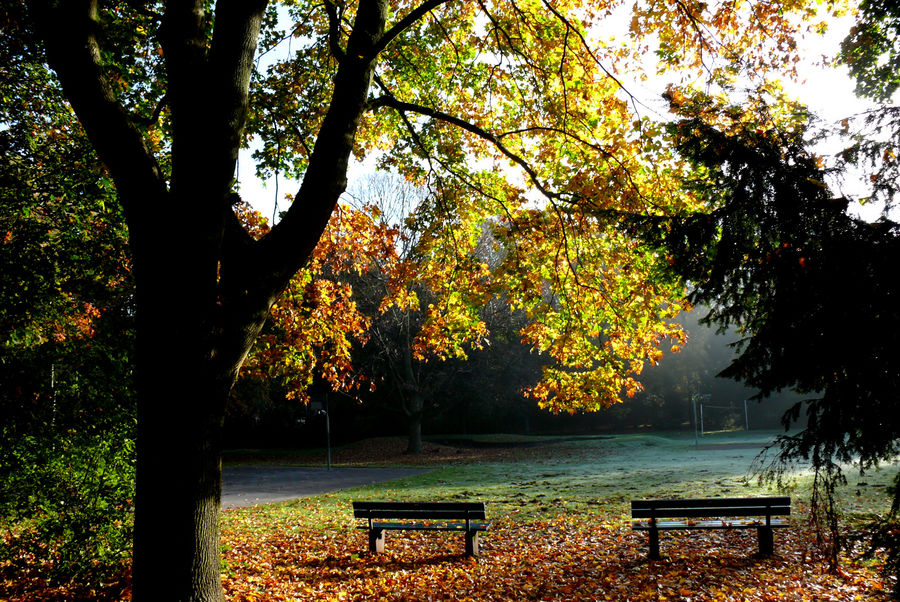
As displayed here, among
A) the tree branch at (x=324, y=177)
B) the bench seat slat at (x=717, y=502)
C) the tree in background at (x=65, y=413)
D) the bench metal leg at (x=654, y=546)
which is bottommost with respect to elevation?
the bench metal leg at (x=654, y=546)

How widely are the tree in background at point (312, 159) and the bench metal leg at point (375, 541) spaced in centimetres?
332

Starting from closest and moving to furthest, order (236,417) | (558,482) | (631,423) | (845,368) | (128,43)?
1. (845,368)
2. (128,43)
3. (558,482)
4. (236,417)
5. (631,423)

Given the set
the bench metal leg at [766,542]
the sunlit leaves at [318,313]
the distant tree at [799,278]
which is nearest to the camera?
the distant tree at [799,278]

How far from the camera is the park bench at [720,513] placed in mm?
8023

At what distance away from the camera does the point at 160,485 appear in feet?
14.6

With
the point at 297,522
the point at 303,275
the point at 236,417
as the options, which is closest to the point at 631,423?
the point at 236,417

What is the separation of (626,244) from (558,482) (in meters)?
11.3

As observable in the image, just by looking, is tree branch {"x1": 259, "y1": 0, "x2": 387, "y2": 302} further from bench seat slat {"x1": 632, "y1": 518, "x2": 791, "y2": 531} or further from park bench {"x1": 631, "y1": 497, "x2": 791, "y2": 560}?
bench seat slat {"x1": 632, "y1": 518, "x2": 791, "y2": 531}

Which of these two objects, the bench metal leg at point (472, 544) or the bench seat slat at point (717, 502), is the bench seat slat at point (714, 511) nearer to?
the bench seat slat at point (717, 502)

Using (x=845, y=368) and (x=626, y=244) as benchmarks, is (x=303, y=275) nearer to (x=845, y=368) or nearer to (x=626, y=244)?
(x=626, y=244)

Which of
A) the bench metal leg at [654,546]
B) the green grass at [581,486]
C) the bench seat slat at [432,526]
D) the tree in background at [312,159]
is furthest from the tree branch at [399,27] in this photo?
the bench metal leg at [654,546]

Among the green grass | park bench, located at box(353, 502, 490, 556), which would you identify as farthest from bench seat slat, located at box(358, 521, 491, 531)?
the green grass

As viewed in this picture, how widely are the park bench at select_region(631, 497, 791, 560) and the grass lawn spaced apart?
315 mm

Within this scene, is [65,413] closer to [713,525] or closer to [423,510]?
[423,510]
